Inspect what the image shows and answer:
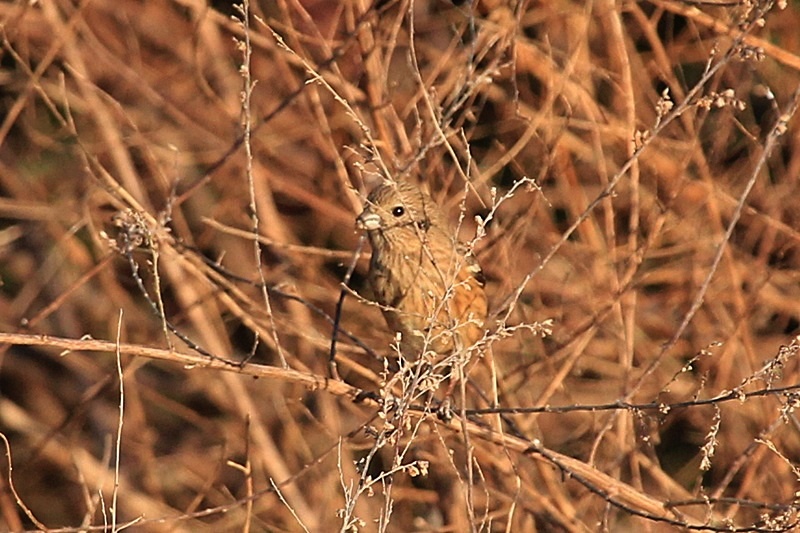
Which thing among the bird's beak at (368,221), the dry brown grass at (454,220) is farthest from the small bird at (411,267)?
the dry brown grass at (454,220)

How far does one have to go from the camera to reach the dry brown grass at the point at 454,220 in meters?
4.85

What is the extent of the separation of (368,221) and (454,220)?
1264mm

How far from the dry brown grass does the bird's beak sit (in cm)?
12

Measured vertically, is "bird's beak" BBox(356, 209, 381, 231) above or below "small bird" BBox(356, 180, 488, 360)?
above

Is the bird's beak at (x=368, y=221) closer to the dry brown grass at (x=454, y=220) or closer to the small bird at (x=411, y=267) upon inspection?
the small bird at (x=411, y=267)

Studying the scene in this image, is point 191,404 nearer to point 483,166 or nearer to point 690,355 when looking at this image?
point 483,166

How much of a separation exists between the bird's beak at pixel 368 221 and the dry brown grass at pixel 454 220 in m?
0.12

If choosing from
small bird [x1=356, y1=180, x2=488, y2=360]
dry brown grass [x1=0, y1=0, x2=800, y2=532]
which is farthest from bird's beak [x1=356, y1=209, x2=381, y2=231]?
dry brown grass [x1=0, y1=0, x2=800, y2=532]

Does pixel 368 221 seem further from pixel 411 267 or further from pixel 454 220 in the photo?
pixel 454 220

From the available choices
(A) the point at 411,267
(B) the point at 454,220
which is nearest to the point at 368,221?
(A) the point at 411,267

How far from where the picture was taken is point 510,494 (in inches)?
202

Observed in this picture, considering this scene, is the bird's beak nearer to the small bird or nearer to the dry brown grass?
the small bird

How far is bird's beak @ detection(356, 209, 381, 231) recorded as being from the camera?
4766mm

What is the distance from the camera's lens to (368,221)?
4789 millimetres
